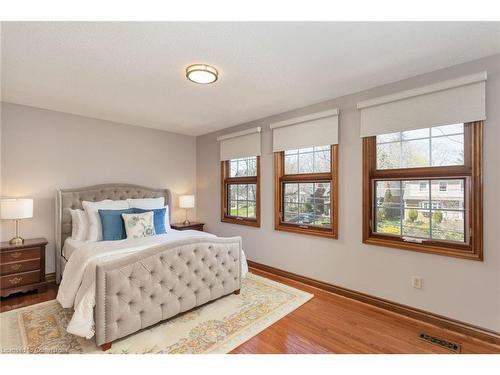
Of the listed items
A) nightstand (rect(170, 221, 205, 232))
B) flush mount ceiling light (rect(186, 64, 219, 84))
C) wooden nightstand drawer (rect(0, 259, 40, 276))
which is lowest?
wooden nightstand drawer (rect(0, 259, 40, 276))

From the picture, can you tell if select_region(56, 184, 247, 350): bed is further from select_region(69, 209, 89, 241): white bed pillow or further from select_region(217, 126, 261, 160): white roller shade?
select_region(217, 126, 261, 160): white roller shade

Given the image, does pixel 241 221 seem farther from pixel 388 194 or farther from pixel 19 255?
pixel 19 255

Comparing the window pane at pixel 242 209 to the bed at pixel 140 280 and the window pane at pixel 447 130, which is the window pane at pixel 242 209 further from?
the window pane at pixel 447 130

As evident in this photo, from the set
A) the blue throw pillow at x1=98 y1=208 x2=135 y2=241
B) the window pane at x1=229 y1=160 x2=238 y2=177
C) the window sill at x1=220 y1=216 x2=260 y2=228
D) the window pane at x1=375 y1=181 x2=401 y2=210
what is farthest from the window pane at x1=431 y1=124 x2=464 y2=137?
the blue throw pillow at x1=98 y1=208 x2=135 y2=241

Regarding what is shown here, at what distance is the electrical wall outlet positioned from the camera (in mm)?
2348

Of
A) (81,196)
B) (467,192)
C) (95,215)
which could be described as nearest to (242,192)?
(95,215)

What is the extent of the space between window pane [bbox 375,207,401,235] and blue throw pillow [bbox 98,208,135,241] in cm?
298

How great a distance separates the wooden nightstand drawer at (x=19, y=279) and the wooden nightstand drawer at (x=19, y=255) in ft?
0.57

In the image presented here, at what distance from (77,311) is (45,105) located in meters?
2.80

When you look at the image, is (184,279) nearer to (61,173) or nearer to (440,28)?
(61,173)

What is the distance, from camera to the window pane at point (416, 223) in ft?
7.88

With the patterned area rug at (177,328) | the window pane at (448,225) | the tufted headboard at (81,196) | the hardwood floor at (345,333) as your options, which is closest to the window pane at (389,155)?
the window pane at (448,225)

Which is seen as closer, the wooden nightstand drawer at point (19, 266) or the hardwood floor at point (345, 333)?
the hardwood floor at point (345, 333)
